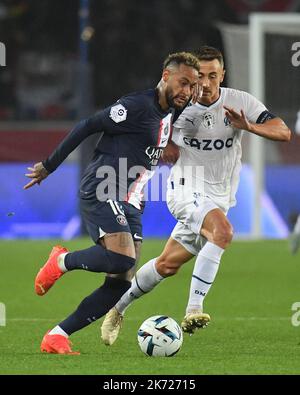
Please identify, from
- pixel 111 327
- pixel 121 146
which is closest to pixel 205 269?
pixel 111 327

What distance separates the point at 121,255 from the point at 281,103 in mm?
11482

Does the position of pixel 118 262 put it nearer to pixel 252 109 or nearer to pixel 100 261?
pixel 100 261

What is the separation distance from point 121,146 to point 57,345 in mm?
1338

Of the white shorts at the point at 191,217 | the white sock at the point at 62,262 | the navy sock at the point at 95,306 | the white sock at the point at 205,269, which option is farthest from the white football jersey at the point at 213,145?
the white sock at the point at 62,262

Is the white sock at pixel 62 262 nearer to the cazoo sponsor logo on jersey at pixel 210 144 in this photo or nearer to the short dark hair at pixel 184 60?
the short dark hair at pixel 184 60

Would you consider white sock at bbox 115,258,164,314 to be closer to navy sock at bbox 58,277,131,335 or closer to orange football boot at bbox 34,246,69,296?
navy sock at bbox 58,277,131,335

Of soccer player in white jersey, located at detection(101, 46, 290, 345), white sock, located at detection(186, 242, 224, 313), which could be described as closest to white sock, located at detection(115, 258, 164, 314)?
soccer player in white jersey, located at detection(101, 46, 290, 345)

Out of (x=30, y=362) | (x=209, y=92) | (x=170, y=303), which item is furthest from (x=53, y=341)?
(x=170, y=303)

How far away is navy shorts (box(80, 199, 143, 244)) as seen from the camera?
7578 millimetres

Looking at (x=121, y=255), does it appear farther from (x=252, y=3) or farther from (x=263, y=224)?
(x=252, y=3)

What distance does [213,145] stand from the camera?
28.8 ft

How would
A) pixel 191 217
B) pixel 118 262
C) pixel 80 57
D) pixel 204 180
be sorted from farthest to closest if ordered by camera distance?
pixel 80 57
pixel 204 180
pixel 191 217
pixel 118 262

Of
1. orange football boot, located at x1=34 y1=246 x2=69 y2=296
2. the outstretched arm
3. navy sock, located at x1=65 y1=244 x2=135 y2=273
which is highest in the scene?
the outstretched arm

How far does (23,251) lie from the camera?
55.4 feet
